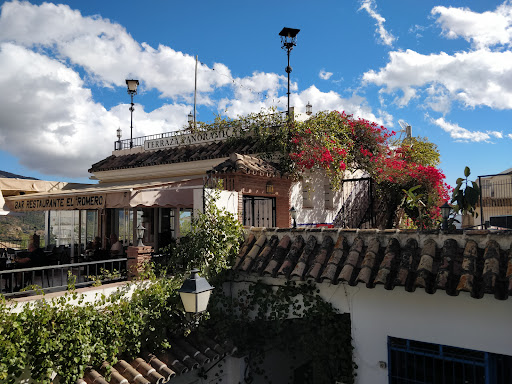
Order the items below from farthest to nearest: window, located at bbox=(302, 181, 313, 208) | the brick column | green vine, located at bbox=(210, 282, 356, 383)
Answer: window, located at bbox=(302, 181, 313, 208) < the brick column < green vine, located at bbox=(210, 282, 356, 383)

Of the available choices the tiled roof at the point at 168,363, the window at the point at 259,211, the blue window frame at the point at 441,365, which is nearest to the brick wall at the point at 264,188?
the window at the point at 259,211

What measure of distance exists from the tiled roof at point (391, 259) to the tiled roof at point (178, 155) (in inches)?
265

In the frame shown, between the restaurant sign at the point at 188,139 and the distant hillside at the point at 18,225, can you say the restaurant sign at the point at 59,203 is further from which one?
the distant hillside at the point at 18,225

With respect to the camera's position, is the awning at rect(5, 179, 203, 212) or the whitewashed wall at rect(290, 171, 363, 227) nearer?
the awning at rect(5, 179, 203, 212)

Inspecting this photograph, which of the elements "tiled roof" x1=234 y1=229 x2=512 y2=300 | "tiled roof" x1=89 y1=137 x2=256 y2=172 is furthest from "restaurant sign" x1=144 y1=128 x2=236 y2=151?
"tiled roof" x1=234 y1=229 x2=512 y2=300

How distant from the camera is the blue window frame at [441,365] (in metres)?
7.36

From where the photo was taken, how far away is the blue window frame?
7355 mm

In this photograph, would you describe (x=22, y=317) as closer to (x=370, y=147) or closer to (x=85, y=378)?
(x=85, y=378)

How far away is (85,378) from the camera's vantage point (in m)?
7.49

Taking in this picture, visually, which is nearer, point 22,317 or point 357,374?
point 22,317

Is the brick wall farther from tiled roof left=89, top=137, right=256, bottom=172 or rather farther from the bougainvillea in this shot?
tiled roof left=89, top=137, right=256, bottom=172

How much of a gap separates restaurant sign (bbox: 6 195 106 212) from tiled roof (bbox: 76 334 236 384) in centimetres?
446

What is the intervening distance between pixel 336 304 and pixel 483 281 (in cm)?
324

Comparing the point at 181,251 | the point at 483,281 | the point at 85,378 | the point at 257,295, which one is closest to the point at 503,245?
the point at 483,281
